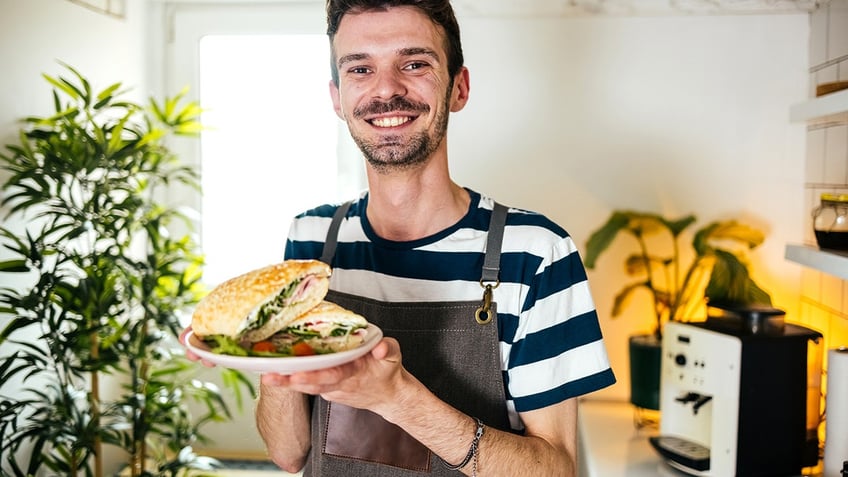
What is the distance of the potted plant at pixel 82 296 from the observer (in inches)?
79.1

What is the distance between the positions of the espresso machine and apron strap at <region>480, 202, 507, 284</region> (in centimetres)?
84

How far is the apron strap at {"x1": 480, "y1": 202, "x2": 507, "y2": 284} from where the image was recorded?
123cm

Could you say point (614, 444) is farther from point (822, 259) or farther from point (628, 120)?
point (628, 120)

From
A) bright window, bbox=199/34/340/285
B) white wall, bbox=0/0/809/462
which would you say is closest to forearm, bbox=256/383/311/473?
white wall, bbox=0/0/809/462

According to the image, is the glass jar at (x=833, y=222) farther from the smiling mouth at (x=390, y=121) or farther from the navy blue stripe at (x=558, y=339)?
the smiling mouth at (x=390, y=121)

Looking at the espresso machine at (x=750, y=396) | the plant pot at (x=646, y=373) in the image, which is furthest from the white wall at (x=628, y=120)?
the espresso machine at (x=750, y=396)

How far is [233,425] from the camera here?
2.98 metres

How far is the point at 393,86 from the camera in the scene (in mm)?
1206

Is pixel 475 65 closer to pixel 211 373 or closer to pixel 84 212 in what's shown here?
pixel 84 212

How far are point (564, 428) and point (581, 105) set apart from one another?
62.2 inches

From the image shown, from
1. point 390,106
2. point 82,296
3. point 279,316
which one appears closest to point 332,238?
point 390,106

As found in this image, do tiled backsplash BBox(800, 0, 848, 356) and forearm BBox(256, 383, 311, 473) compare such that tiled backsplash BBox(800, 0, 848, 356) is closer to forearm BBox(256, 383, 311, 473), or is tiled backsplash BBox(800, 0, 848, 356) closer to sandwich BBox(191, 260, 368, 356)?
forearm BBox(256, 383, 311, 473)

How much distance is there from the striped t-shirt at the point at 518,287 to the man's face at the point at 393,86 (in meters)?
0.16

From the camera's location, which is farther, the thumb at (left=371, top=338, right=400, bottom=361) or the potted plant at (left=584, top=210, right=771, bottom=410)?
the potted plant at (left=584, top=210, right=771, bottom=410)
